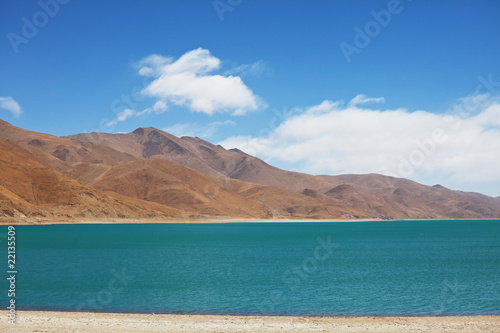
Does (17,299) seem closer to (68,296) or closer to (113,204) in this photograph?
(68,296)

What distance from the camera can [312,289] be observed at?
3388 cm

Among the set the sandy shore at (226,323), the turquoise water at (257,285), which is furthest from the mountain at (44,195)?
the sandy shore at (226,323)

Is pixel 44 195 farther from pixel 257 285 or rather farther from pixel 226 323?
pixel 226 323

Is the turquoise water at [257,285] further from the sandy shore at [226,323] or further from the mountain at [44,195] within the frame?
the mountain at [44,195]

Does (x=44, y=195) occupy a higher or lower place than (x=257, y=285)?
higher

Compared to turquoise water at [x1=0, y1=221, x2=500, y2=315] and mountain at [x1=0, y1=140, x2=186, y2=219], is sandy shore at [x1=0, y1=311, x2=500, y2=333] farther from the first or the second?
mountain at [x1=0, y1=140, x2=186, y2=219]

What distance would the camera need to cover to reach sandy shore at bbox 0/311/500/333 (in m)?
21.3

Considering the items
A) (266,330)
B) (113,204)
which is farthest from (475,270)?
(113,204)

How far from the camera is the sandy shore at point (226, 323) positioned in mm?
21266

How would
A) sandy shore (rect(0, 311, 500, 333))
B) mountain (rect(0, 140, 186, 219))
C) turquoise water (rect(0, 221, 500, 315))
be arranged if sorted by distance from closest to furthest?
sandy shore (rect(0, 311, 500, 333))
turquoise water (rect(0, 221, 500, 315))
mountain (rect(0, 140, 186, 219))

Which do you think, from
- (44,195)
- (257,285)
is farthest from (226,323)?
(44,195)

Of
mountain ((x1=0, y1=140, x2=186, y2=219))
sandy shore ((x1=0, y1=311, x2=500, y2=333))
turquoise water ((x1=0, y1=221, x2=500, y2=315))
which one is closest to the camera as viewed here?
sandy shore ((x1=0, y1=311, x2=500, y2=333))

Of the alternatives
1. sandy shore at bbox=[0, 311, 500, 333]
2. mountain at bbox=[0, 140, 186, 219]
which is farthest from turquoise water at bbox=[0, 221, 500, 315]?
mountain at bbox=[0, 140, 186, 219]

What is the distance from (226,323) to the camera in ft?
74.8
